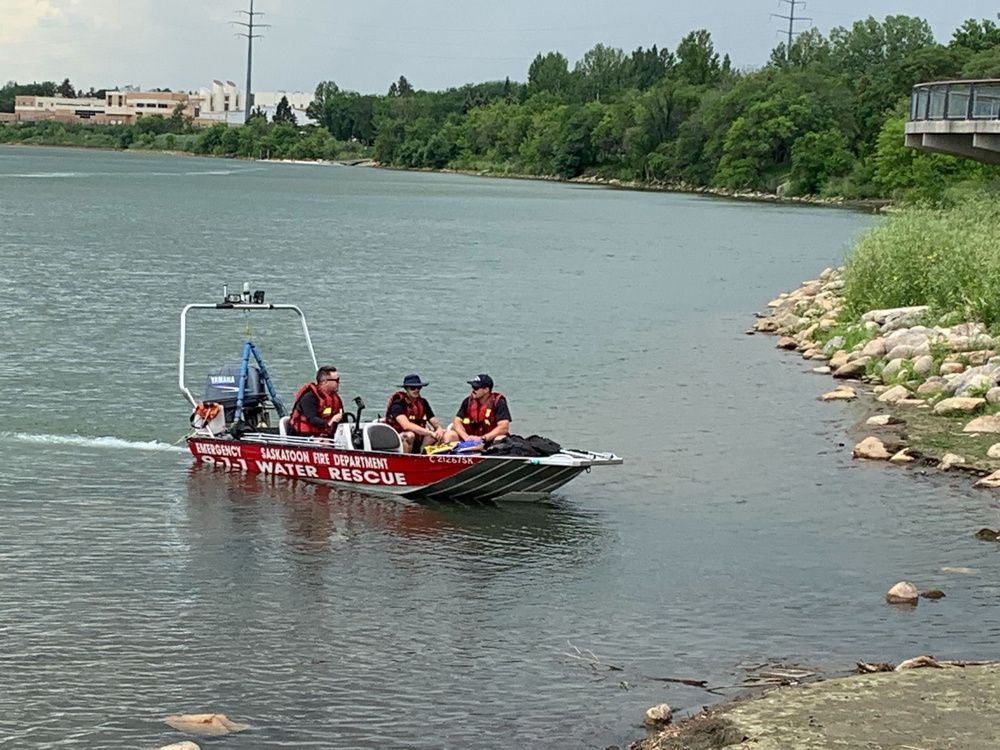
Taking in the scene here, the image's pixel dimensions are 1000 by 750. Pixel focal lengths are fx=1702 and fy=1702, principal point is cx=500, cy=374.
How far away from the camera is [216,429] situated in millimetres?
23953

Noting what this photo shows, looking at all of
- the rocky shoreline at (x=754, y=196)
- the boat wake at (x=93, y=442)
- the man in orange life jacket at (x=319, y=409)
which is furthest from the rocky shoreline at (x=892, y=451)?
the rocky shoreline at (x=754, y=196)

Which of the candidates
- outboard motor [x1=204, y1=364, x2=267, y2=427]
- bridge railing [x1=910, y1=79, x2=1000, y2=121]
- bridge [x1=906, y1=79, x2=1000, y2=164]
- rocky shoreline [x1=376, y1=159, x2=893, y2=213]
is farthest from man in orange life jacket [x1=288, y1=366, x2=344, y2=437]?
rocky shoreline [x1=376, y1=159, x2=893, y2=213]

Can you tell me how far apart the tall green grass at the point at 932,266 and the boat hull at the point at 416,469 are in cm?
1397

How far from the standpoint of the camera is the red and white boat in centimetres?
2123

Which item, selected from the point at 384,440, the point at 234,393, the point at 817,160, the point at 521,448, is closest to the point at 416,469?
the point at 384,440

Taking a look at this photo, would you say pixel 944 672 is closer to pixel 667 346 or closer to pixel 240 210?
pixel 667 346

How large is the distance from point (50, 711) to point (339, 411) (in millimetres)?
9570

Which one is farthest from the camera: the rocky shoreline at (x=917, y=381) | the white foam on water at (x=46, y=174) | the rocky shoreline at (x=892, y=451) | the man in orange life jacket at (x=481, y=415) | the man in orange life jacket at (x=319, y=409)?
the white foam on water at (x=46, y=174)

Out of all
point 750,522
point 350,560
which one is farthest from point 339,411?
point 750,522

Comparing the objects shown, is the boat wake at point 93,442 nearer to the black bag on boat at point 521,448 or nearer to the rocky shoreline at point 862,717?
the black bag on boat at point 521,448

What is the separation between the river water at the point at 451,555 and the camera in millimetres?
14344

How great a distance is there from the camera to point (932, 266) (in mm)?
38969

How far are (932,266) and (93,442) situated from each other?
20.9 m

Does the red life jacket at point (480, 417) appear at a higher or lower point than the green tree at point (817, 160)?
lower
